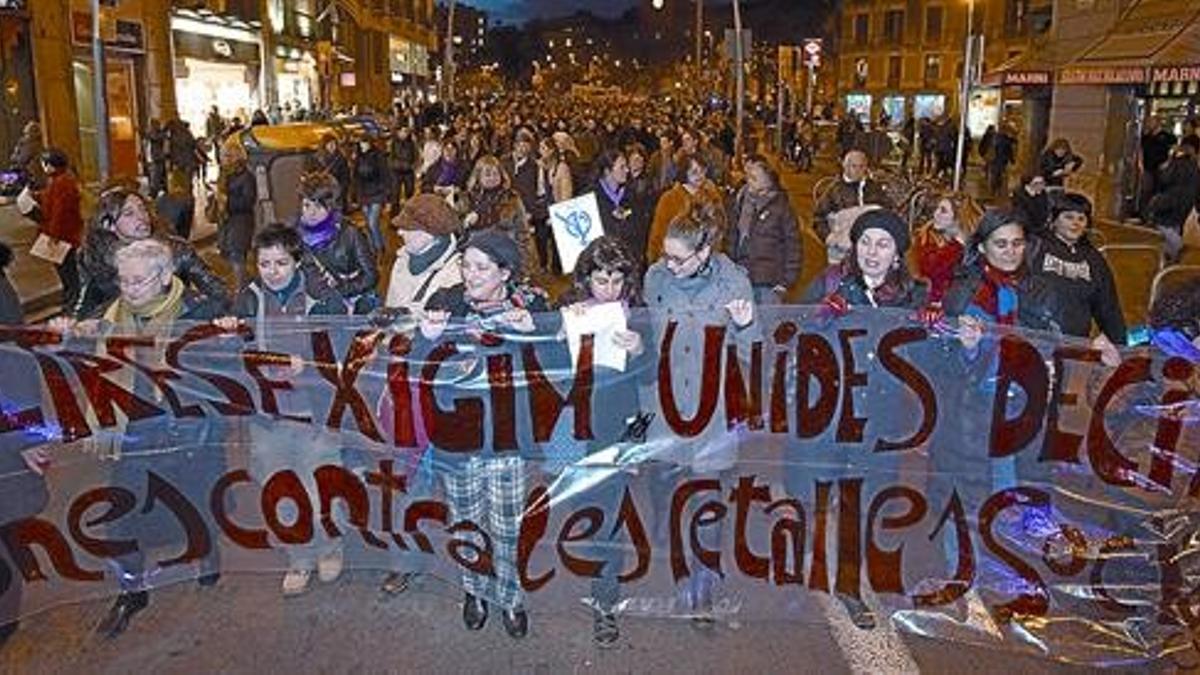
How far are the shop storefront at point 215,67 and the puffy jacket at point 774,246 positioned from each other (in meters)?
25.2

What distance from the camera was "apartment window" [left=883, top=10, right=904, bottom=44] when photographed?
7031 centimetres

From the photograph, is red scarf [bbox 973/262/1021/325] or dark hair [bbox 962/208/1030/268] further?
dark hair [bbox 962/208/1030/268]

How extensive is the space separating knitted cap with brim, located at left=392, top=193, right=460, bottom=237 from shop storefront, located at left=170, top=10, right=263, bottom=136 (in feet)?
86.6

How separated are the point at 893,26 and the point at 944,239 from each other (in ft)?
226

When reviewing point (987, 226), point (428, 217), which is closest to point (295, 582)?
point (428, 217)

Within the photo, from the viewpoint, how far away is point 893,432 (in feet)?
15.2

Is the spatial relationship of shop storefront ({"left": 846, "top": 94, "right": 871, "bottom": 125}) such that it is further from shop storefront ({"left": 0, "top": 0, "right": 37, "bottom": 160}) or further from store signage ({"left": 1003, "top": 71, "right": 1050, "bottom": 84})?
shop storefront ({"left": 0, "top": 0, "right": 37, "bottom": 160})

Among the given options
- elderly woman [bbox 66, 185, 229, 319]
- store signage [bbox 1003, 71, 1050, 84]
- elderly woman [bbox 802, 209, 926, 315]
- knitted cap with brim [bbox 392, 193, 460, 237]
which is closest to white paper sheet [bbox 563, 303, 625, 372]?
elderly woman [bbox 802, 209, 926, 315]

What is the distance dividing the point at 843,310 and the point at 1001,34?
5204cm

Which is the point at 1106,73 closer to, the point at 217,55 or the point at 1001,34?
the point at 217,55

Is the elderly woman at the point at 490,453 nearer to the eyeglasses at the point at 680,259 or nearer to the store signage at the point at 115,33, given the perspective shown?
the eyeglasses at the point at 680,259

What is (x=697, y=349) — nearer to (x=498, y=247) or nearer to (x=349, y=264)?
(x=498, y=247)

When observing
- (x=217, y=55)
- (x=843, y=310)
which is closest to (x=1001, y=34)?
(x=217, y=55)

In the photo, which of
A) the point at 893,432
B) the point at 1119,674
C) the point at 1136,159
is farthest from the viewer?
the point at 1136,159
